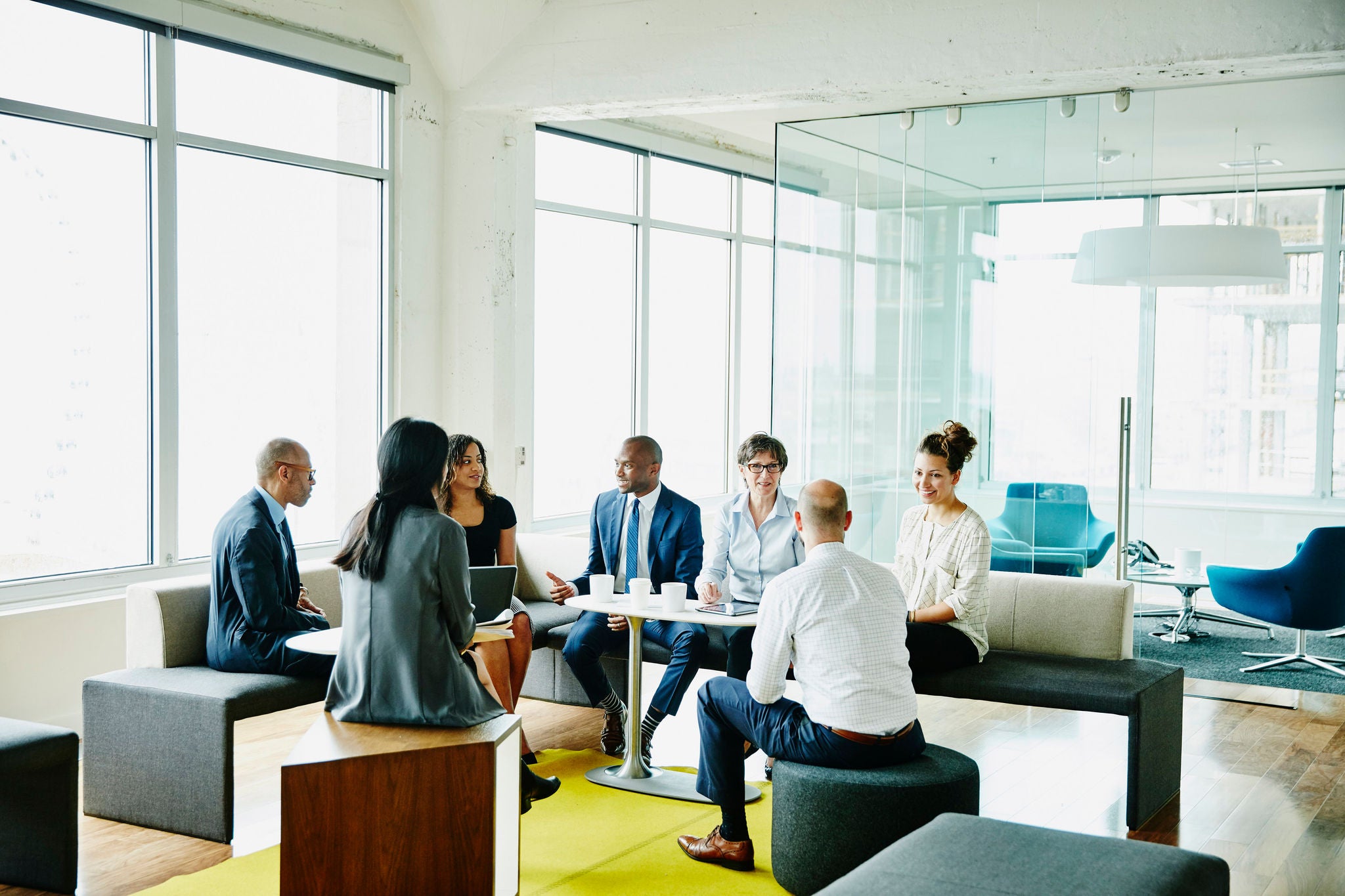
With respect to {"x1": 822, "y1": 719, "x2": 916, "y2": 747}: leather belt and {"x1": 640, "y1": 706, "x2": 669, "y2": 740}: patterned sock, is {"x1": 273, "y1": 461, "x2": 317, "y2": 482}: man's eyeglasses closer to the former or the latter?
{"x1": 640, "y1": 706, "x2": 669, "y2": 740}: patterned sock

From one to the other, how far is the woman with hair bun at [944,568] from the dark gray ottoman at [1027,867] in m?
1.89

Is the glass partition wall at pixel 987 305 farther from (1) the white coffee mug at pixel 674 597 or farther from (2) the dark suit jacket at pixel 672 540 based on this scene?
(1) the white coffee mug at pixel 674 597

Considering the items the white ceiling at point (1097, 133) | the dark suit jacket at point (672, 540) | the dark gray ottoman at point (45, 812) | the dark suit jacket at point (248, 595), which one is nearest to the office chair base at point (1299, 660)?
the white ceiling at point (1097, 133)

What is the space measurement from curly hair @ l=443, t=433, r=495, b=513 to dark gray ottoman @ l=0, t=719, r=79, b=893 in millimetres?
1945

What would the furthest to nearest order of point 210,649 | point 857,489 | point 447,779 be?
point 857,489
point 210,649
point 447,779

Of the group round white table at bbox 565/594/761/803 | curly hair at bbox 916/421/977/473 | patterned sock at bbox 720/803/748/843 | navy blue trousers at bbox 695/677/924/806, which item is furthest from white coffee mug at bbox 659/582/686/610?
curly hair at bbox 916/421/977/473

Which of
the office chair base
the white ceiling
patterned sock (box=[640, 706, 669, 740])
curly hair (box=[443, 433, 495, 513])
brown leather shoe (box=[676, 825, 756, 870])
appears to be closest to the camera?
brown leather shoe (box=[676, 825, 756, 870])

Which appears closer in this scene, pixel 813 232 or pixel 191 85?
pixel 191 85

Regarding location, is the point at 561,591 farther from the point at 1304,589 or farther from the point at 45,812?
the point at 1304,589

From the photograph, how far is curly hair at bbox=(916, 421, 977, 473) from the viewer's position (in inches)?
195

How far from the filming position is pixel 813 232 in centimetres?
724

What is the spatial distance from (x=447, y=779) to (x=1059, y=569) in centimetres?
396

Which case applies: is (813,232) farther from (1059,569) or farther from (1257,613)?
(1257,613)

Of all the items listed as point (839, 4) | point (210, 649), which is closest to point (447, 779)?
point (210, 649)
